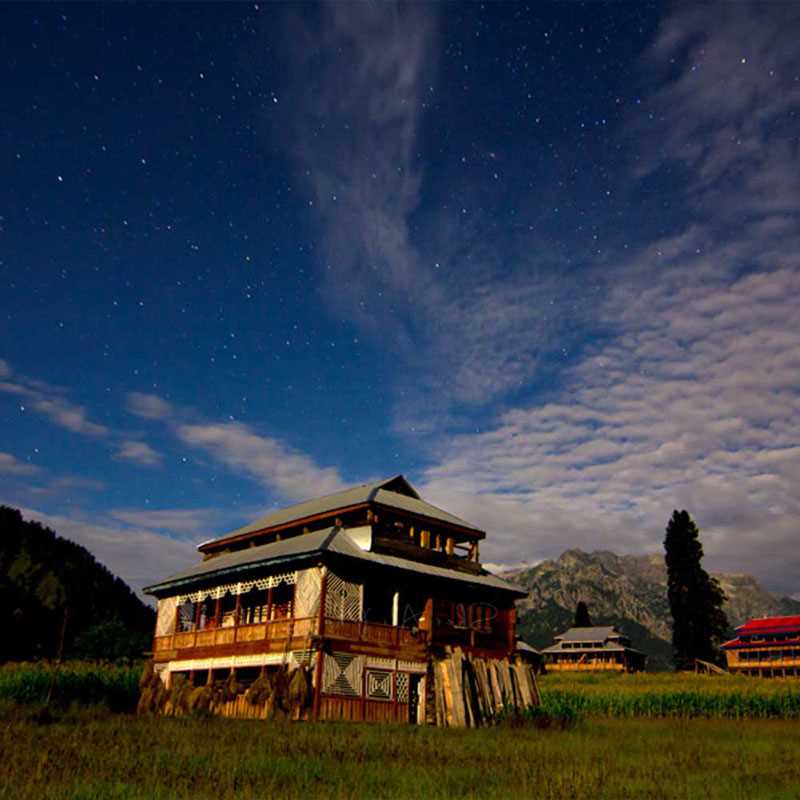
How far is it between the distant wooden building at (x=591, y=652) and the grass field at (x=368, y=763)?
77345 millimetres

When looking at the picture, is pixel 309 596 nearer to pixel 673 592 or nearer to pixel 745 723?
pixel 745 723

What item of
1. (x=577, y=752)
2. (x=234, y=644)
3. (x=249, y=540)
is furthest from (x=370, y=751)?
(x=249, y=540)

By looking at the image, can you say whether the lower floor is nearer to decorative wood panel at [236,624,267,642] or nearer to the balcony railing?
the balcony railing

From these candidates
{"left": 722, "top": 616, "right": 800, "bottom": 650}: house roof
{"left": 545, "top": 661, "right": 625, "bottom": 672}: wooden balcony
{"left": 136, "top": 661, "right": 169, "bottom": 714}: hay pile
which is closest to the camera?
{"left": 136, "top": 661, "right": 169, "bottom": 714}: hay pile

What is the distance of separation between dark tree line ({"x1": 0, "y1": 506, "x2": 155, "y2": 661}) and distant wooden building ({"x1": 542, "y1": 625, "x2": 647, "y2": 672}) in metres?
49.0

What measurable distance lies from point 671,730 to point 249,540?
23.0 metres

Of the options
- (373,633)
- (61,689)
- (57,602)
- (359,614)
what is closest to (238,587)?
(359,614)

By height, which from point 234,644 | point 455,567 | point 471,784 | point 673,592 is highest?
point 673,592

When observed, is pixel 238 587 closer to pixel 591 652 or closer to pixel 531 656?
pixel 531 656

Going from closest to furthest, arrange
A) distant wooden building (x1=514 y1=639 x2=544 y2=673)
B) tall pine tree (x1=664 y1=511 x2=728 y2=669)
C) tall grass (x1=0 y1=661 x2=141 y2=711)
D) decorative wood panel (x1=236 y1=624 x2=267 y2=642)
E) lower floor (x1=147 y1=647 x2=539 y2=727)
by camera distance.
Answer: tall grass (x1=0 y1=661 x2=141 y2=711)
lower floor (x1=147 y1=647 x2=539 y2=727)
decorative wood panel (x1=236 y1=624 x2=267 y2=642)
tall pine tree (x1=664 y1=511 x2=728 y2=669)
distant wooden building (x1=514 y1=639 x2=544 y2=673)

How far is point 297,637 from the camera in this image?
95.7 ft

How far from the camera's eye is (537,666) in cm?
7356

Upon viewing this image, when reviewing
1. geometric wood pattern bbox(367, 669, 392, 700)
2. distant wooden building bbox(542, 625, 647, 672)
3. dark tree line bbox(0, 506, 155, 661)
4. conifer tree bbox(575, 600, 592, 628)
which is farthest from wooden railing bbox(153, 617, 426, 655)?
conifer tree bbox(575, 600, 592, 628)

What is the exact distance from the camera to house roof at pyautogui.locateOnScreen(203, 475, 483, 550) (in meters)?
34.4
